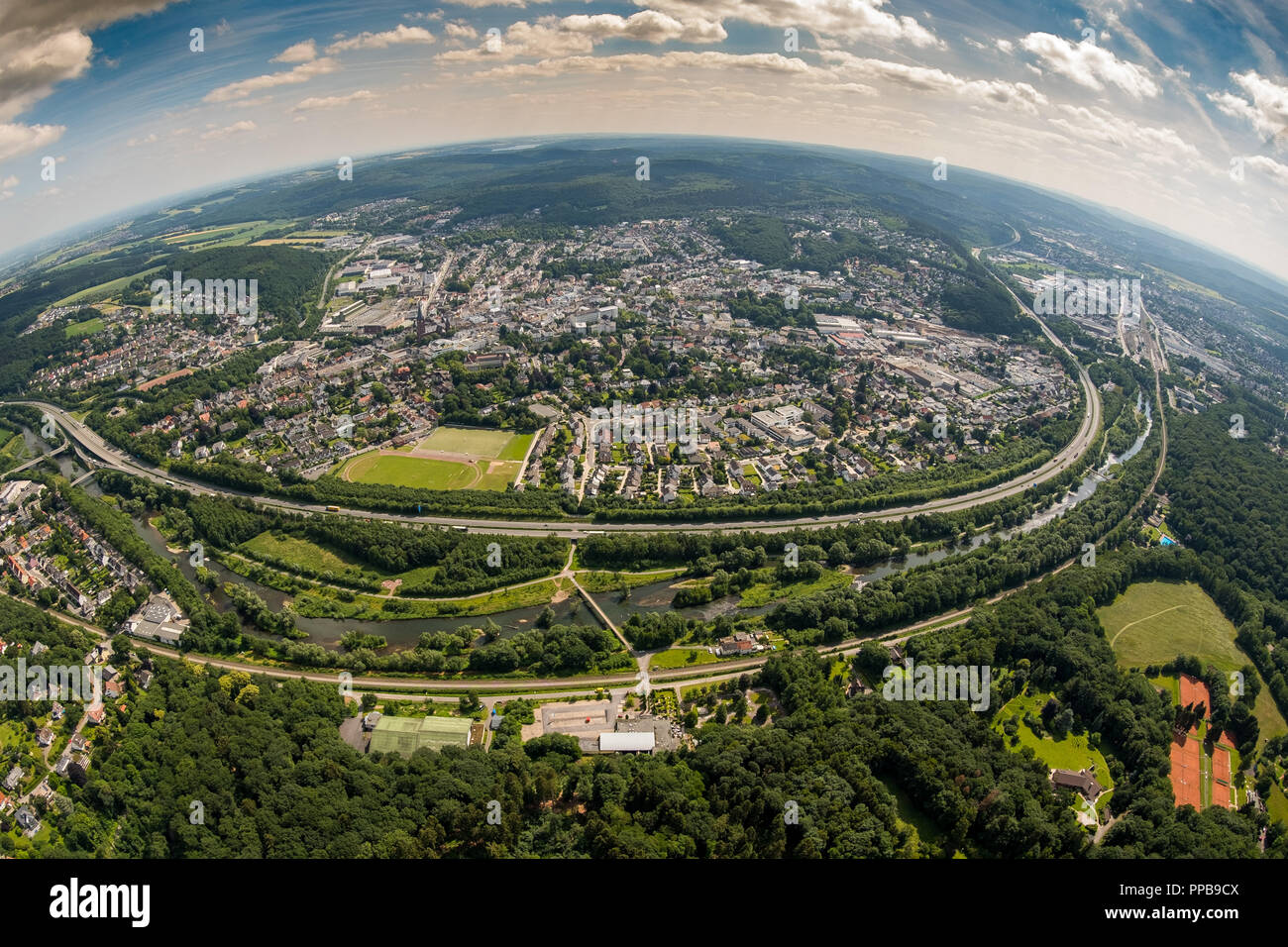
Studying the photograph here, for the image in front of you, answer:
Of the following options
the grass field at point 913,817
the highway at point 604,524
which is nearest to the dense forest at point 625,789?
the grass field at point 913,817

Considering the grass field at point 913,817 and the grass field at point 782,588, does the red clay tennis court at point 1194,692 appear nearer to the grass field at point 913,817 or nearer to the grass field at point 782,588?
the grass field at point 782,588

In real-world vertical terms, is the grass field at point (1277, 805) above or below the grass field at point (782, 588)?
below

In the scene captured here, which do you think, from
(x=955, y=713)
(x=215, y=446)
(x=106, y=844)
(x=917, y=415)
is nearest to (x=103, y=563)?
(x=215, y=446)

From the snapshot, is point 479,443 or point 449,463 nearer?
point 449,463

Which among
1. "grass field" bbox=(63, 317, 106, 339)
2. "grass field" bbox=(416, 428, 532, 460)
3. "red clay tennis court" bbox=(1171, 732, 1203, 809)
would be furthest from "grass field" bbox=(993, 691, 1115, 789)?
"grass field" bbox=(63, 317, 106, 339)

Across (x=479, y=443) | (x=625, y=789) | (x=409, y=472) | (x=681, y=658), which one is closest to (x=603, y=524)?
(x=681, y=658)

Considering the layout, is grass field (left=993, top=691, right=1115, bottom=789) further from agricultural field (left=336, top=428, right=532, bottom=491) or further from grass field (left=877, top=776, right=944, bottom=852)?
agricultural field (left=336, top=428, right=532, bottom=491)

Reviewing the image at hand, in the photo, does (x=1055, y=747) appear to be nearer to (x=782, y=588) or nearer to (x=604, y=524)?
(x=782, y=588)
